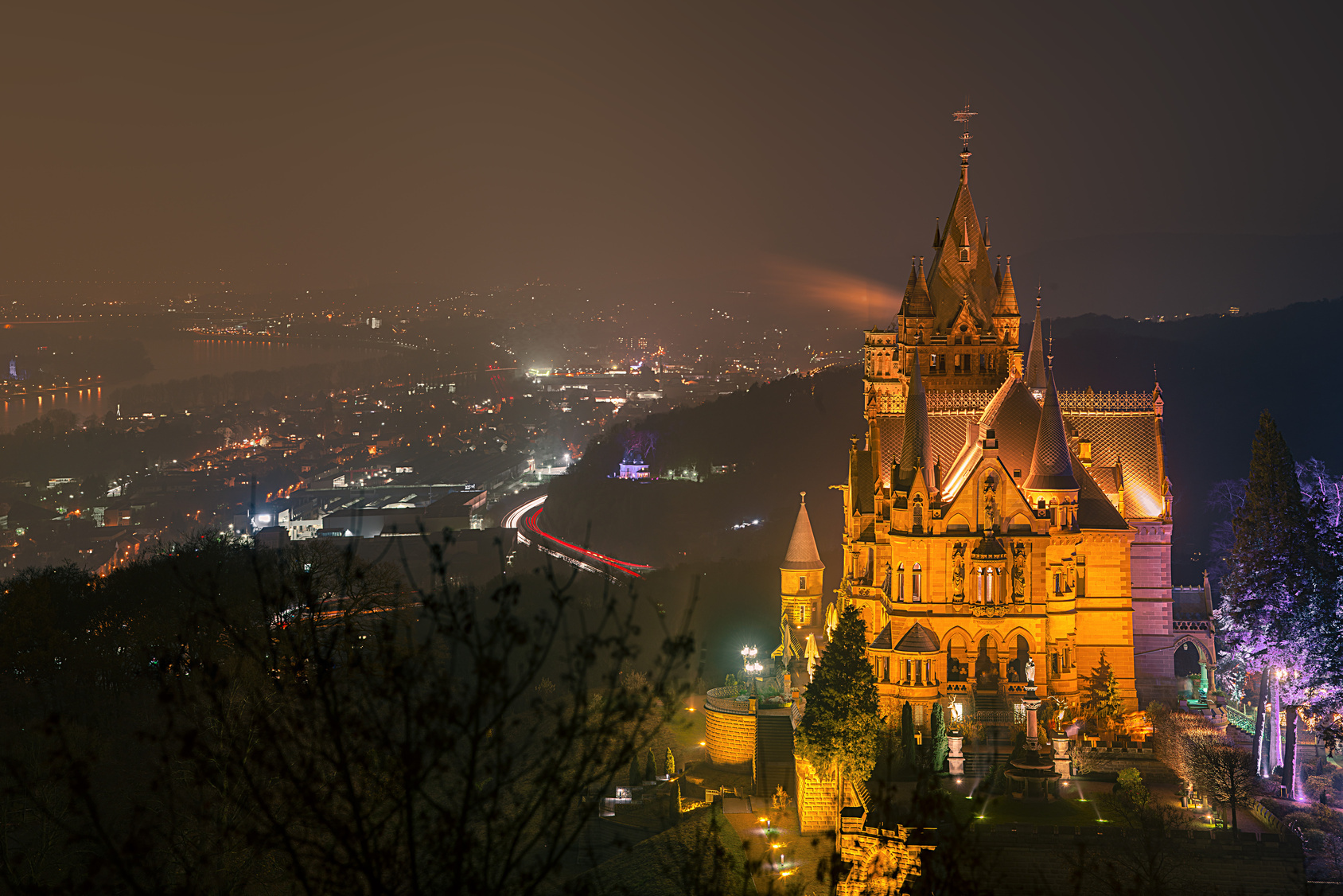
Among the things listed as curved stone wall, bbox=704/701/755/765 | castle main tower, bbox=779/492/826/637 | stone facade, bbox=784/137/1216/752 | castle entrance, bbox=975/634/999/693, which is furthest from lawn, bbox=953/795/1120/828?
castle main tower, bbox=779/492/826/637

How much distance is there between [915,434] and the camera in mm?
44594

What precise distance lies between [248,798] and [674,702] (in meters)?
19.2

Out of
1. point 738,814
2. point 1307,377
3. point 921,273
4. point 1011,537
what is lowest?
point 738,814

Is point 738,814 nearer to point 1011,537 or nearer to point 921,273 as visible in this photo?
point 1011,537

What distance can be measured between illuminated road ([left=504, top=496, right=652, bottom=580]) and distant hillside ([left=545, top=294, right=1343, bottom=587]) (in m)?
2.30

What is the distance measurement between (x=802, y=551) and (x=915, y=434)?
34.8 feet

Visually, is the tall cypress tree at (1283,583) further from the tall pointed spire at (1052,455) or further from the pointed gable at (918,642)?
the pointed gable at (918,642)

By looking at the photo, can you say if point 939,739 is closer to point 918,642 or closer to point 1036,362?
point 918,642

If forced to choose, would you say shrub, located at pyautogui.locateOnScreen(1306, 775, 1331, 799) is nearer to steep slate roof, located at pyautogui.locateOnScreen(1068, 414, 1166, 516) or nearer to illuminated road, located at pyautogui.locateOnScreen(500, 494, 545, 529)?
steep slate roof, located at pyautogui.locateOnScreen(1068, 414, 1166, 516)

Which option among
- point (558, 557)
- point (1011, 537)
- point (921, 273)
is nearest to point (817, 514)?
point (558, 557)

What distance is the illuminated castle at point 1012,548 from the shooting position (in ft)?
141

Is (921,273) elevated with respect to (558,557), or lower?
elevated

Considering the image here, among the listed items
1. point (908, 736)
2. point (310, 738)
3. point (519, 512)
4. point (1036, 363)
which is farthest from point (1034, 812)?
point (519, 512)

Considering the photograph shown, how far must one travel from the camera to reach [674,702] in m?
15.8
